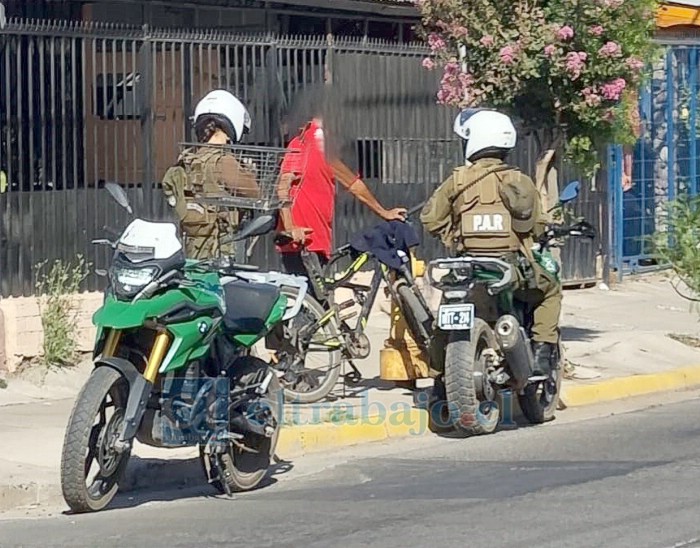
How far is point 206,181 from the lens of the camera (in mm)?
9570

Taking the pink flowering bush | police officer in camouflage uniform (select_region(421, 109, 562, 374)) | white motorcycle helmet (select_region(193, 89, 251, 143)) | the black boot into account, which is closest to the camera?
white motorcycle helmet (select_region(193, 89, 251, 143))

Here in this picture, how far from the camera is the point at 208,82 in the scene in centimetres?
1275

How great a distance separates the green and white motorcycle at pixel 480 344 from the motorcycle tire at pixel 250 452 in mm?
1617

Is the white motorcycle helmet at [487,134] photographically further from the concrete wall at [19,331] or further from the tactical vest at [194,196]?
A: the concrete wall at [19,331]

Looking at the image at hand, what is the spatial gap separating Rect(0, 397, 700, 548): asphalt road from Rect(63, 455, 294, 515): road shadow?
0.14ft

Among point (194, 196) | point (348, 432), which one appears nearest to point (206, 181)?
point (194, 196)

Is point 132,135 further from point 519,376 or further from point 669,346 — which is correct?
point 669,346

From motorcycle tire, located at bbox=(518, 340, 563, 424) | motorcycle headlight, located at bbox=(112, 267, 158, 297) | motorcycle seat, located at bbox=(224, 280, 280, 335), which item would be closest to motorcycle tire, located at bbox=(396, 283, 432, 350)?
motorcycle tire, located at bbox=(518, 340, 563, 424)

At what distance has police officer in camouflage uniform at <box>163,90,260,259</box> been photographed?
9.60 m

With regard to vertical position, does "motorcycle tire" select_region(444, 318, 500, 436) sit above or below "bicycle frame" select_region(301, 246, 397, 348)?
below

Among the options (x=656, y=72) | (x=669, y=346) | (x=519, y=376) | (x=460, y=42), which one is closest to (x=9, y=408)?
(x=519, y=376)

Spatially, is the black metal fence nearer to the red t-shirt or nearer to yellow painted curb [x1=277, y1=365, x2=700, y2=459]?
the red t-shirt

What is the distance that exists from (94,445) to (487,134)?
12.8ft

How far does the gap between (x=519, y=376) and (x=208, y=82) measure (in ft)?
14.1
